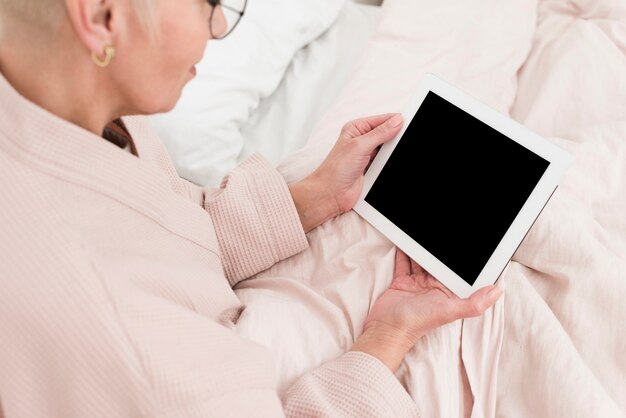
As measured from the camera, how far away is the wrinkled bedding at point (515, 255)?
2.44 feet

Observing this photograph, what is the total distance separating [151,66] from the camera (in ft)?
1.91

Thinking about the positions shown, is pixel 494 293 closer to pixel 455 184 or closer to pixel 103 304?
pixel 455 184

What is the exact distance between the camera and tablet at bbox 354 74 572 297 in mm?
772

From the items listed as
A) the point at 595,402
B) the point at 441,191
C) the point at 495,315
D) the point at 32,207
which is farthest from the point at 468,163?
the point at 32,207

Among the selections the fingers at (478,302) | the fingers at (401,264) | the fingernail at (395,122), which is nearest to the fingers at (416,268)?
the fingers at (401,264)

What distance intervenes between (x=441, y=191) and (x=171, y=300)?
44cm

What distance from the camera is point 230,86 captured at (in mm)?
1155

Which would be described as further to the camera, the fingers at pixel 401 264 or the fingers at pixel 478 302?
the fingers at pixel 401 264

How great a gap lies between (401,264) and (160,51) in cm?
50

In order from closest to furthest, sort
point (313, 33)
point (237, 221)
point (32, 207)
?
point (32, 207) → point (237, 221) → point (313, 33)

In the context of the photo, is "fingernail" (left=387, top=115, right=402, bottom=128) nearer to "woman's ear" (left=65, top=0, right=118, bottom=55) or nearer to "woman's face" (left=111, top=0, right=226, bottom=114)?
"woman's face" (left=111, top=0, right=226, bottom=114)

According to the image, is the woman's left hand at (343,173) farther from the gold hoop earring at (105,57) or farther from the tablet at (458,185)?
the gold hoop earring at (105,57)

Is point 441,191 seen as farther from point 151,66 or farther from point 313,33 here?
point 313,33

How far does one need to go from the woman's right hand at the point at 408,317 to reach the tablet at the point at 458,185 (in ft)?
0.11
